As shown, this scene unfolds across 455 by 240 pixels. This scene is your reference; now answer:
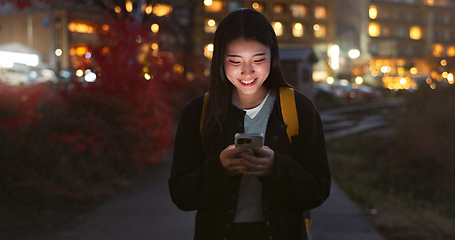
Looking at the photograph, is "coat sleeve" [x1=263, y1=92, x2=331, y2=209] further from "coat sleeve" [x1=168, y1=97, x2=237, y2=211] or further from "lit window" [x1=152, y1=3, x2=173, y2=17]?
"lit window" [x1=152, y1=3, x2=173, y2=17]

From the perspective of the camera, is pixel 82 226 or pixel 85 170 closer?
pixel 82 226

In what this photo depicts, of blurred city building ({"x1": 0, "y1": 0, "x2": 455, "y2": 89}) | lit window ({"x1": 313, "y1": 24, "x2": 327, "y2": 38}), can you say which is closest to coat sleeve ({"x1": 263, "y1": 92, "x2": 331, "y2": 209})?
blurred city building ({"x1": 0, "y1": 0, "x2": 455, "y2": 89})

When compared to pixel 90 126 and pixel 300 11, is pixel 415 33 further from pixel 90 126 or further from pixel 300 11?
pixel 90 126

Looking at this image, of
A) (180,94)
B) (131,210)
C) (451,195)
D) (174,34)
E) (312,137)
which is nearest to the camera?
(312,137)

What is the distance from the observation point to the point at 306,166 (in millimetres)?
2010

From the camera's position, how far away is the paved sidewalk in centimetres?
523

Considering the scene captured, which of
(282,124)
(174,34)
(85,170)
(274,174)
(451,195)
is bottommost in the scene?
(451,195)

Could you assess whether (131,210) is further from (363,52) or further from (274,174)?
(363,52)

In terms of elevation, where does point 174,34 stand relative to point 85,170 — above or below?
above

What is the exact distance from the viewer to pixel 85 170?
24.2ft

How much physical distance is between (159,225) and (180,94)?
13.2 m

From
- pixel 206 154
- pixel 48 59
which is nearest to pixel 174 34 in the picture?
pixel 206 154

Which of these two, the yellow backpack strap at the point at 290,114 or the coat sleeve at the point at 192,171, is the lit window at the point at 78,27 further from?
the yellow backpack strap at the point at 290,114

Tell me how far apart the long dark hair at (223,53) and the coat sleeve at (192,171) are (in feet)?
0.19
